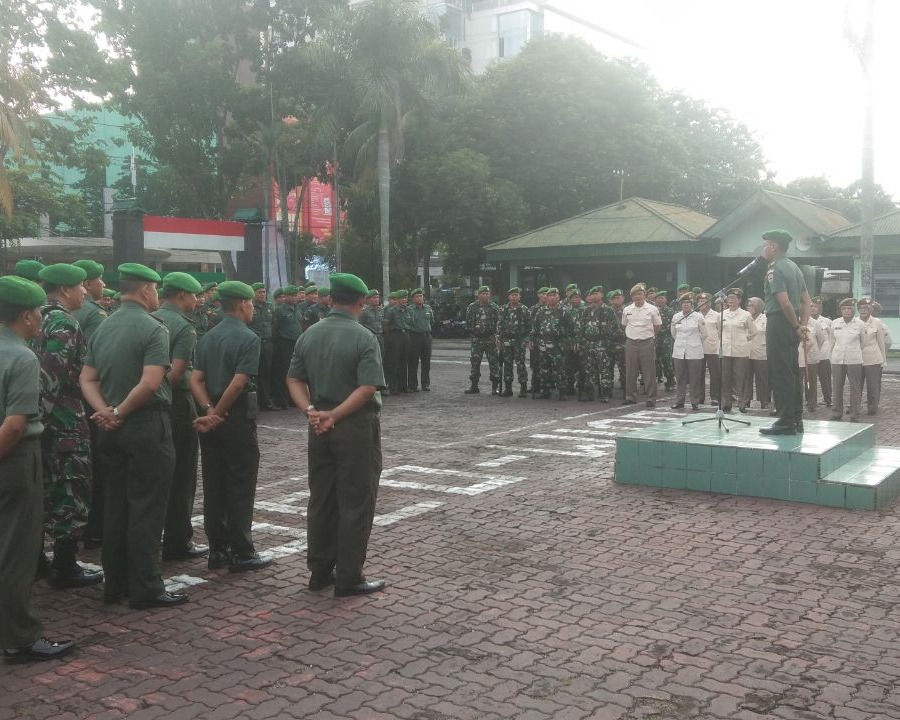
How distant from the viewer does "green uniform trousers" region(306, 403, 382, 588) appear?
5.40 meters

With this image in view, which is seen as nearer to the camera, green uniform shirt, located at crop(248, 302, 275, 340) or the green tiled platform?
the green tiled platform

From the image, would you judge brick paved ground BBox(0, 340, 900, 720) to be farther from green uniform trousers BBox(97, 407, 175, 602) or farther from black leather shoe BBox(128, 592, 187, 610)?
green uniform trousers BBox(97, 407, 175, 602)

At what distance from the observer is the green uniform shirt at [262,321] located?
14.4 metres

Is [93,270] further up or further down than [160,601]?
further up

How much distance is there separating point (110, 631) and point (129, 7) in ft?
95.8

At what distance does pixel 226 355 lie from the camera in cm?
594

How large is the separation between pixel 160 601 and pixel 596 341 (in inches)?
437

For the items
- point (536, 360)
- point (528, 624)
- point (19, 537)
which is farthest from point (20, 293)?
point (536, 360)

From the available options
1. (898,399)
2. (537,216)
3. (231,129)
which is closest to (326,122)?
(231,129)

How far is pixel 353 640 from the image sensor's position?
477cm

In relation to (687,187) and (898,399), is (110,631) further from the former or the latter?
(687,187)

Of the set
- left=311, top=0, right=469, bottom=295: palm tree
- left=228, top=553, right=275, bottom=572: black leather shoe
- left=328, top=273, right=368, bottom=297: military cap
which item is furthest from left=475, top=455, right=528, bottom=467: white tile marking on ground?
left=311, top=0, right=469, bottom=295: palm tree

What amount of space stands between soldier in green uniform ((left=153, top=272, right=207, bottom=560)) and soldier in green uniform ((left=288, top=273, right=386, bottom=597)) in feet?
2.94

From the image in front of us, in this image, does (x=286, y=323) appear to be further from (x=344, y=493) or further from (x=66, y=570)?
(x=344, y=493)
